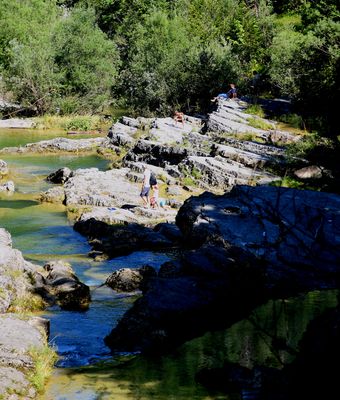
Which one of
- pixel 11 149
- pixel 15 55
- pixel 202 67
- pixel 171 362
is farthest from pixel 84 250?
pixel 15 55

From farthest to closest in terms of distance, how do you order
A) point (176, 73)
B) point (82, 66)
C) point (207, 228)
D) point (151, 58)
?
point (82, 66) < point (151, 58) < point (176, 73) < point (207, 228)

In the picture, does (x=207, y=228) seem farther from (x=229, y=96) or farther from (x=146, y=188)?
(x=229, y=96)

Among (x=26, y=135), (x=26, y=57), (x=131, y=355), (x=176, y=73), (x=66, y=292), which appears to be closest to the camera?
(x=131, y=355)

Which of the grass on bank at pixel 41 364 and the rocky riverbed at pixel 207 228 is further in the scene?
the rocky riverbed at pixel 207 228

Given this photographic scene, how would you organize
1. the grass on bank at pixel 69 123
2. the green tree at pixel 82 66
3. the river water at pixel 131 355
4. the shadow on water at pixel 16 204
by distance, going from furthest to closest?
the green tree at pixel 82 66 < the grass on bank at pixel 69 123 < the shadow on water at pixel 16 204 < the river water at pixel 131 355

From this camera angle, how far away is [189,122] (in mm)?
44250

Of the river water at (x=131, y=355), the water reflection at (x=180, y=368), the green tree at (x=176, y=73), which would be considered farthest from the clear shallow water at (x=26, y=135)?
the water reflection at (x=180, y=368)

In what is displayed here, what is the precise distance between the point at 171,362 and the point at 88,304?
13.8 ft

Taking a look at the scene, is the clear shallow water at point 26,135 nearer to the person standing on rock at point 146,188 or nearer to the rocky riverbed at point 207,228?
the rocky riverbed at point 207,228

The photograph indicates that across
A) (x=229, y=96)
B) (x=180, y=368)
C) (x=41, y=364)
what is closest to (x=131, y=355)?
(x=180, y=368)

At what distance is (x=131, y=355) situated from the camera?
12.8m

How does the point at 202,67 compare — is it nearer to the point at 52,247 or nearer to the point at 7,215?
the point at 7,215

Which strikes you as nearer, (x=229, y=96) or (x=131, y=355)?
(x=131, y=355)

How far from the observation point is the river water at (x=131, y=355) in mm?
11078
